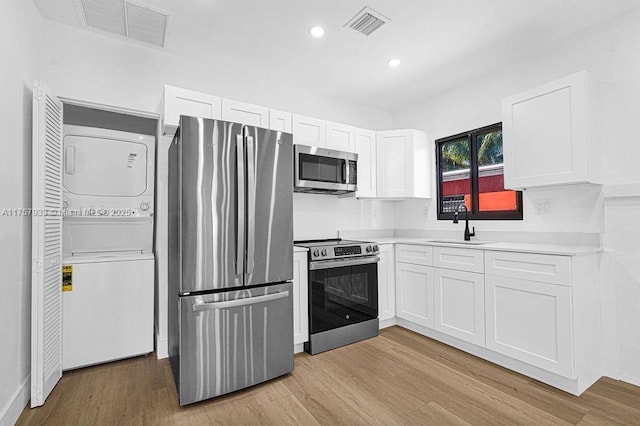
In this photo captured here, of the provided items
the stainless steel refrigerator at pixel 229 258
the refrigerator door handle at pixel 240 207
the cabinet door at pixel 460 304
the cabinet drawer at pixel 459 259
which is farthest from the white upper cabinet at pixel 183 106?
the cabinet door at pixel 460 304

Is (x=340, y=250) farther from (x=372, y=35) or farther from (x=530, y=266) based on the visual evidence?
(x=372, y=35)

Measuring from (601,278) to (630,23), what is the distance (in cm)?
194

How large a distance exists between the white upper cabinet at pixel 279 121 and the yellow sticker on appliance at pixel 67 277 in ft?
6.73

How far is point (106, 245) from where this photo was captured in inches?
116

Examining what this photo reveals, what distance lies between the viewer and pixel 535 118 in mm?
2605

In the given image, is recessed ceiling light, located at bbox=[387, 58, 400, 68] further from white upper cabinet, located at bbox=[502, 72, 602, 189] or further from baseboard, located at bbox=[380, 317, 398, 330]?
baseboard, located at bbox=[380, 317, 398, 330]

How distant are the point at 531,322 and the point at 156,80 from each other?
3742mm

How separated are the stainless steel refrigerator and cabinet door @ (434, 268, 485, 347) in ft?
4.94

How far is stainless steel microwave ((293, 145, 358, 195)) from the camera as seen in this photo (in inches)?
121

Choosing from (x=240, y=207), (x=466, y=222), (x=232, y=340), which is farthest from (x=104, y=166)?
(x=466, y=222)

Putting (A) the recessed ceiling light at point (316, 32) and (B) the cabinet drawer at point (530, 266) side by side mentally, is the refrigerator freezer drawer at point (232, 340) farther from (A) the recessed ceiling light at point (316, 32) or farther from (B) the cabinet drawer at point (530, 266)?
(A) the recessed ceiling light at point (316, 32)

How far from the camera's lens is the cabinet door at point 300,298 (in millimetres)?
2787

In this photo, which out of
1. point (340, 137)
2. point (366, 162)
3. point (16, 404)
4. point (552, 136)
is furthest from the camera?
point (366, 162)

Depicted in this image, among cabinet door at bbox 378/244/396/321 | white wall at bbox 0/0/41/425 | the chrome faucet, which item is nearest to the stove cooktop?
cabinet door at bbox 378/244/396/321
